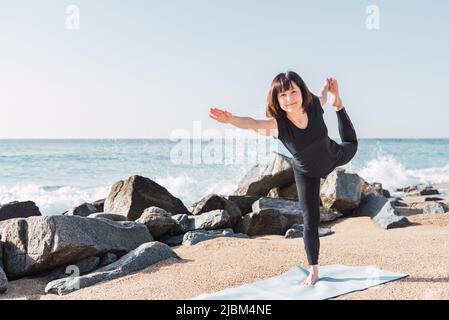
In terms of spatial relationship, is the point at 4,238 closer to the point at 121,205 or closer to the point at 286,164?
the point at 121,205

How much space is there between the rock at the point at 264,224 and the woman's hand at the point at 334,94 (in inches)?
149

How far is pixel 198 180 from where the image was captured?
24.5 metres

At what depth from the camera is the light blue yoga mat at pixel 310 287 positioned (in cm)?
414

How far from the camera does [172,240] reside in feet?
24.2

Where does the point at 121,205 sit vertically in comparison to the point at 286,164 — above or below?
below

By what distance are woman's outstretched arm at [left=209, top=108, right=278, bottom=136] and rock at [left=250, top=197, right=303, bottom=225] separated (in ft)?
13.2

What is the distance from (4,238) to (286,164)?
5971 millimetres

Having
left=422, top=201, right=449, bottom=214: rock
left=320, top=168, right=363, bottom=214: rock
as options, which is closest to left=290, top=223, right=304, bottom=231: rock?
left=320, top=168, right=363, bottom=214: rock

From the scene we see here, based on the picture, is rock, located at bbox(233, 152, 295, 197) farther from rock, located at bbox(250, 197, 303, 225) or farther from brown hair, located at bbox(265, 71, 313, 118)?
brown hair, located at bbox(265, 71, 313, 118)

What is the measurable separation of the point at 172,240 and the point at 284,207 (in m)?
2.54

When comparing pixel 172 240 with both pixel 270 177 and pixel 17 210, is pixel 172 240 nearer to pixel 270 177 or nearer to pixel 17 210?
pixel 17 210

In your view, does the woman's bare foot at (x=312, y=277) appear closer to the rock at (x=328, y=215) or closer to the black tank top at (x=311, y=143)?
the black tank top at (x=311, y=143)

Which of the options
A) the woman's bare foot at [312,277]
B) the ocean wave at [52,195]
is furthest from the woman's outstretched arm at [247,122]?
the ocean wave at [52,195]
